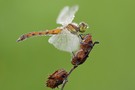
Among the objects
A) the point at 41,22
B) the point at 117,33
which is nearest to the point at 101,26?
the point at 117,33

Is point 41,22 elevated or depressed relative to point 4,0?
depressed

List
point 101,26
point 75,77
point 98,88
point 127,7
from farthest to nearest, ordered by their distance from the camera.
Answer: point 127,7, point 101,26, point 75,77, point 98,88

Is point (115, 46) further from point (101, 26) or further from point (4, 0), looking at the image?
point (4, 0)

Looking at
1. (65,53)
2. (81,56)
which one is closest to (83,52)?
(81,56)

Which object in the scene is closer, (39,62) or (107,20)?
(39,62)

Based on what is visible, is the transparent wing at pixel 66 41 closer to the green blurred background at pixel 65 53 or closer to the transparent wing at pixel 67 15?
the transparent wing at pixel 67 15

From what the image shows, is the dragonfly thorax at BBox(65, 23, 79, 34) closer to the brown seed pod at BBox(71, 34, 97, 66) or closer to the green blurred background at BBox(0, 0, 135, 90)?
the brown seed pod at BBox(71, 34, 97, 66)

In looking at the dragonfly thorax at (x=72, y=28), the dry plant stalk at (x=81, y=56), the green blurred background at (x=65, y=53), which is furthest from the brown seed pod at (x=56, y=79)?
the green blurred background at (x=65, y=53)
